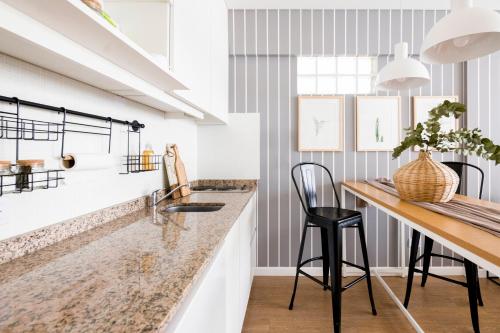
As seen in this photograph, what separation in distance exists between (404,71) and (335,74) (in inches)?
46.8

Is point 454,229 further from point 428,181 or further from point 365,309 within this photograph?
point 365,309

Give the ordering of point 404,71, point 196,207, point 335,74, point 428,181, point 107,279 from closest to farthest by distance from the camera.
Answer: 1. point 107,279
2. point 428,181
3. point 196,207
4. point 404,71
5. point 335,74

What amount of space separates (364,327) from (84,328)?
6.94 feet

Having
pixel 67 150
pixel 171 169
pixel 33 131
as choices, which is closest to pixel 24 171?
pixel 33 131

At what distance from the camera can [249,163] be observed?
2.94 m

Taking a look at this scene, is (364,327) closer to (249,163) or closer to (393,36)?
(249,163)

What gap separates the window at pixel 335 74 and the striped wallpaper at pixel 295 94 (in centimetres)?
12

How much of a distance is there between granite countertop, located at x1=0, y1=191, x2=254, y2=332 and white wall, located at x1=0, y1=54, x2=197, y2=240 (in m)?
0.11

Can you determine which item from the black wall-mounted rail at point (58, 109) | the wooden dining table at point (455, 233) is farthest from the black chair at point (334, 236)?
the black wall-mounted rail at point (58, 109)

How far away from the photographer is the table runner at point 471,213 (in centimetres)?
117

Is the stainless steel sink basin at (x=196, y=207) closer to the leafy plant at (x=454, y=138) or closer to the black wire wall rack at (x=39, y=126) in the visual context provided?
the black wire wall rack at (x=39, y=126)

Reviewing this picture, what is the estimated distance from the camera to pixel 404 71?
198cm

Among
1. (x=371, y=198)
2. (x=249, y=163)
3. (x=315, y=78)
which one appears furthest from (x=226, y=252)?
(x=315, y=78)

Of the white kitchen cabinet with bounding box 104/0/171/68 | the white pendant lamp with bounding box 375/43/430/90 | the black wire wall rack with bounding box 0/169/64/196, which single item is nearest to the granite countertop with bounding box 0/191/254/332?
the black wire wall rack with bounding box 0/169/64/196
